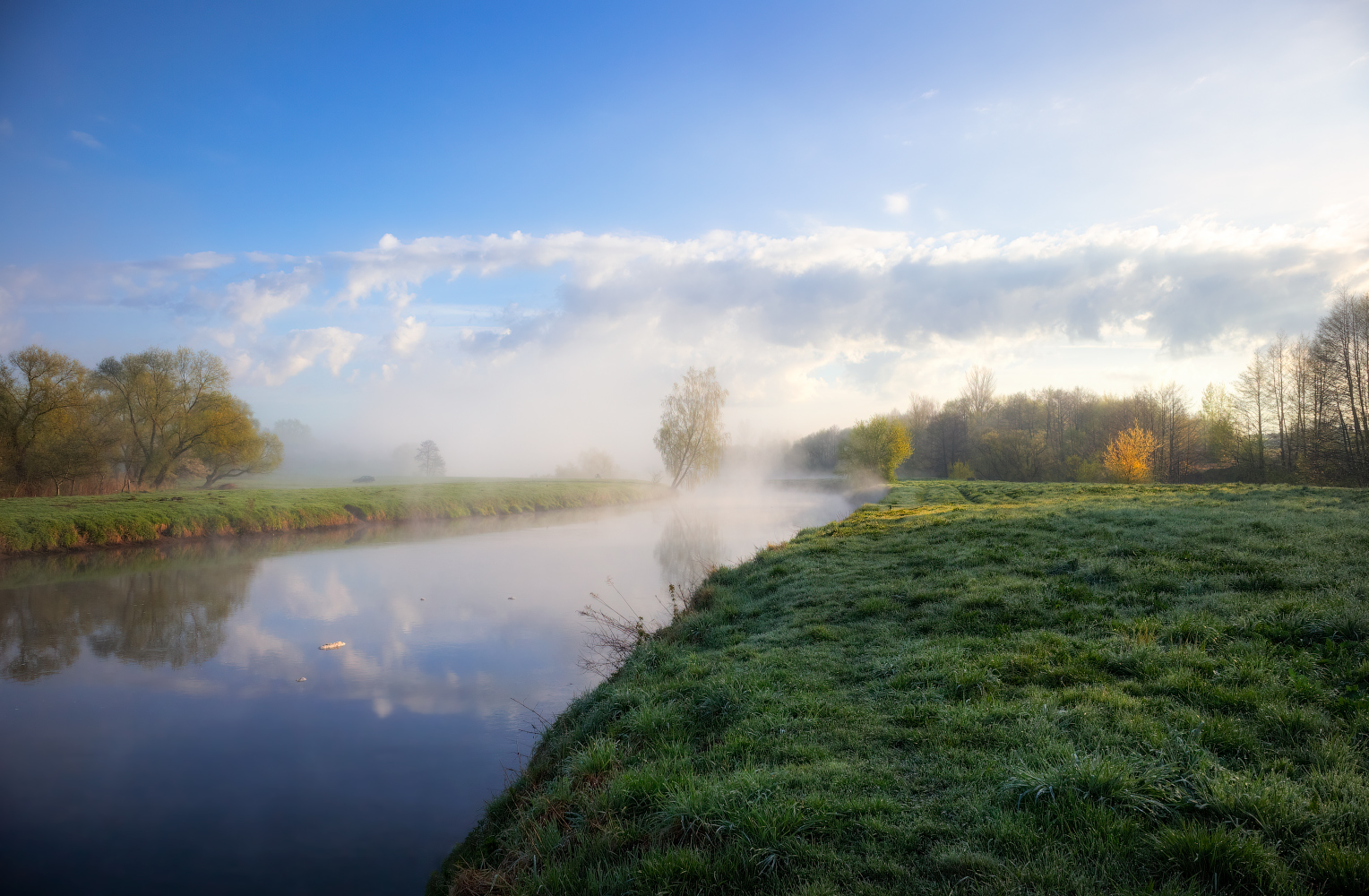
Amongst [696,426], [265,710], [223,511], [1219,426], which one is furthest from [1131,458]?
[223,511]

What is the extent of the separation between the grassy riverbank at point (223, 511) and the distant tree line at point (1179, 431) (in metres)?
37.9

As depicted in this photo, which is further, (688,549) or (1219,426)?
(1219,426)

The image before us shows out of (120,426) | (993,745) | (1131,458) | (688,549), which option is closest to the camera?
(993,745)

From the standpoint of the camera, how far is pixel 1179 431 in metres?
52.3

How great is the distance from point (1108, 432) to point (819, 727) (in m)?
63.4

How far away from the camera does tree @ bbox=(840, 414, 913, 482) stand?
180 ft

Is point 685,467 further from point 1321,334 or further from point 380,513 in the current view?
point 1321,334

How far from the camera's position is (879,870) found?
10.5 ft

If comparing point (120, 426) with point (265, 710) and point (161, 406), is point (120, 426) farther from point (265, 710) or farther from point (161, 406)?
point (265, 710)

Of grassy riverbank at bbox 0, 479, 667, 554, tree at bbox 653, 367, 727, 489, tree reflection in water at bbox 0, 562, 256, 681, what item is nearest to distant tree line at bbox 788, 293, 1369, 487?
tree at bbox 653, 367, 727, 489

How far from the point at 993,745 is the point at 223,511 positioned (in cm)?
3409

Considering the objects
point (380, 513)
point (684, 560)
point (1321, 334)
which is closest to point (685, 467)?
point (380, 513)

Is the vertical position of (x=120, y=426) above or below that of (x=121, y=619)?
above

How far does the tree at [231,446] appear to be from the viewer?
36531 mm
